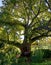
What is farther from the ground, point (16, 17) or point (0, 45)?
point (16, 17)

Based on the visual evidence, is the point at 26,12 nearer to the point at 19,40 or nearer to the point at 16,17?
the point at 16,17

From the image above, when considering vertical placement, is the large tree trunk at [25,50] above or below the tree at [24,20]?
below

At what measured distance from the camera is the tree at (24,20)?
25281mm

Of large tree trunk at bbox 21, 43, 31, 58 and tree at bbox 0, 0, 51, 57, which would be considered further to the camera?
Result: large tree trunk at bbox 21, 43, 31, 58

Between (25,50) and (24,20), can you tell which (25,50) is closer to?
(25,50)

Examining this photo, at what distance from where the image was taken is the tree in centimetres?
2528

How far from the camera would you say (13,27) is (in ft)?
→ 85.1

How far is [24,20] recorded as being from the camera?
2739cm

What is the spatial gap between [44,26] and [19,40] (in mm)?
9395

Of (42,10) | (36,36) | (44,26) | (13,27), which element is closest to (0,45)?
(13,27)

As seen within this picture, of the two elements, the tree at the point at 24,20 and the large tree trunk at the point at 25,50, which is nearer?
the tree at the point at 24,20

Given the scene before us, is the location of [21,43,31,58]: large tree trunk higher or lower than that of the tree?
lower

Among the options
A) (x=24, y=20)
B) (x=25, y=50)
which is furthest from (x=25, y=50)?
(x=24, y=20)

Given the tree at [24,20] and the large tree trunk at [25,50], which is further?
the large tree trunk at [25,50]
